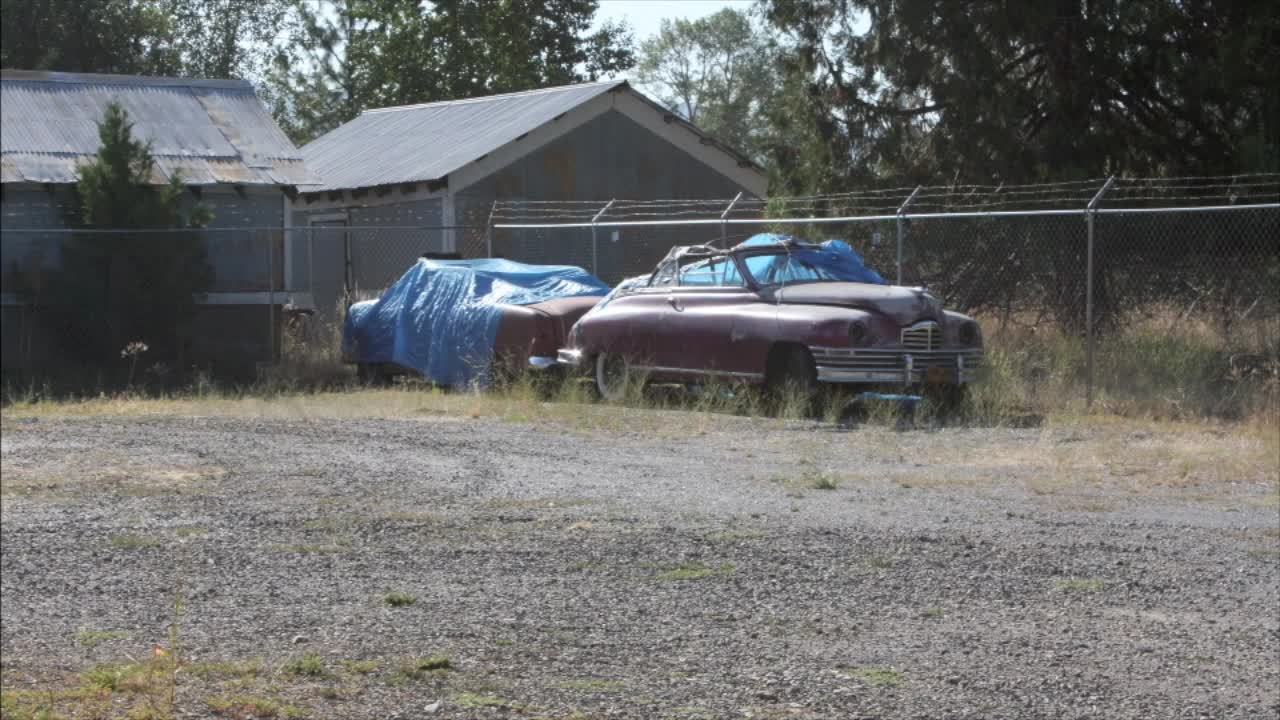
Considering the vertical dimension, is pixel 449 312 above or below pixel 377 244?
below

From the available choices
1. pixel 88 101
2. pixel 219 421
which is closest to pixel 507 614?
pixel 219 421

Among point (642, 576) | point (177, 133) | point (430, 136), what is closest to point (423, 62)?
point (430, 136)

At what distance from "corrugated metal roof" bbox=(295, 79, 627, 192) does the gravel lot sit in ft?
45.2

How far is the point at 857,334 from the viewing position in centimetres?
1368

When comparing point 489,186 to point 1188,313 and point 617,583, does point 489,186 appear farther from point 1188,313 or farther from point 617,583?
point 617,583

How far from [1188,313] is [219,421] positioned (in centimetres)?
1031

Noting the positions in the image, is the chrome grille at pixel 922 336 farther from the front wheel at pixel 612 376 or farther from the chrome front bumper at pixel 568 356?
the chrome front bumper at pixel 568 356

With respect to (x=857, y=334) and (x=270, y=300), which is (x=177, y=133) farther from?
(x=857, y=334)

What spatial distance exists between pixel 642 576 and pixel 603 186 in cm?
1901

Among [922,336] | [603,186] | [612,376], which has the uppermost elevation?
[603,186]

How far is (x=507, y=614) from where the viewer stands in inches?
254

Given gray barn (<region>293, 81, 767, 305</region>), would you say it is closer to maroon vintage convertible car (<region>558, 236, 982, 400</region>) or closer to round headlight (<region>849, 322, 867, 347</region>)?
maroon vintage convertible car (<region>558, 236, 982, 400</region>)

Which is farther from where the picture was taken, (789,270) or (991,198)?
(991,198)

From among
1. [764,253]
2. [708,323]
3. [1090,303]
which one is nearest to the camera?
[1090,303]
